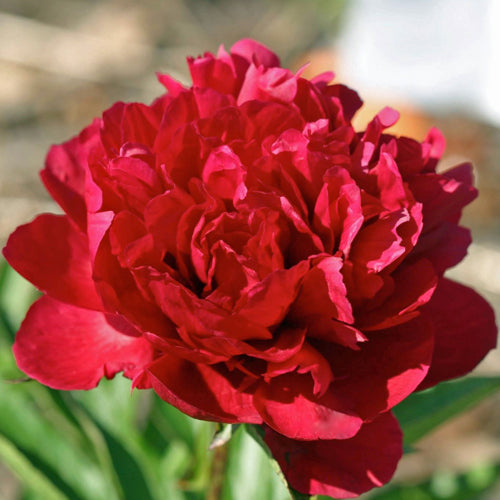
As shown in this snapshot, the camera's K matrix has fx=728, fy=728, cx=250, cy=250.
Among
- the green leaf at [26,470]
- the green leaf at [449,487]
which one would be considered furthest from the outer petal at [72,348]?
the green leaf at [449,487]

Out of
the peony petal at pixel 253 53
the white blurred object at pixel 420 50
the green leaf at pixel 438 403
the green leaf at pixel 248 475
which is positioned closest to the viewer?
the peony petal at pixel 253 53

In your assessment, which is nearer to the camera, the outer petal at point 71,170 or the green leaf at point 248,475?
the outer petal at point 71,170

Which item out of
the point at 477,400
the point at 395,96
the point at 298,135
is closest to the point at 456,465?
the point at 477,400

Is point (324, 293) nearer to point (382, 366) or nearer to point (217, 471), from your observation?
point (382, 366)

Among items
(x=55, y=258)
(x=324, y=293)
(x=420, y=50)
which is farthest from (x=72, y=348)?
(x=420, y=50)

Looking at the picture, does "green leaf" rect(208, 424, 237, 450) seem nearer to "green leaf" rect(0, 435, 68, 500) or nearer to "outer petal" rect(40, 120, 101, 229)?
"outer petal" rect(40, 120, 101, 229)

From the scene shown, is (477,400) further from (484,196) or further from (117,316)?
(484,196)

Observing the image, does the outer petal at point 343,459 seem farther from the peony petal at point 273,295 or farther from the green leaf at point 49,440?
the green leaf at point 49,440
